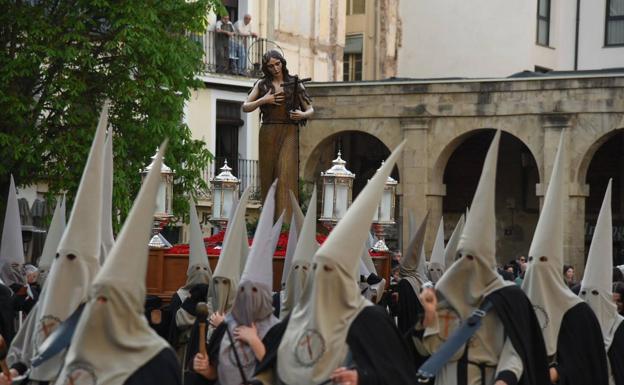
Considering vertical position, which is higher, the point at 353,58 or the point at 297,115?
the point at 353,58

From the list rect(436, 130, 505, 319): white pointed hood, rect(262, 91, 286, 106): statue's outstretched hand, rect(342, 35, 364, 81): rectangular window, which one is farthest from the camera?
rect(342, 35, 364, 81): rectangular window

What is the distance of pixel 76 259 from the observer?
9.33 metres

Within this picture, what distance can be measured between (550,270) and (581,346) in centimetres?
60

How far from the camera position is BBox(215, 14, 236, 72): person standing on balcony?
3497 cm

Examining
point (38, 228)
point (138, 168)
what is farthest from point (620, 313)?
point (38, 228)

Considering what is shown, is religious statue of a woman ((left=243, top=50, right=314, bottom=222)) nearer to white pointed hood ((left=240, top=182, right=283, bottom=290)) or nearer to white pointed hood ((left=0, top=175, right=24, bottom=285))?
white pointed hood ((left=0, top=175, right=24, bottom=285))

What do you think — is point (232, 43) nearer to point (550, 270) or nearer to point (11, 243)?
point (11, 243)

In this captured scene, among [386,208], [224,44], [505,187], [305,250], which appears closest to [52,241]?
[305,250]

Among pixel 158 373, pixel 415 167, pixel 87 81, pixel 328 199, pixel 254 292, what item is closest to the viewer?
pixel 158 373

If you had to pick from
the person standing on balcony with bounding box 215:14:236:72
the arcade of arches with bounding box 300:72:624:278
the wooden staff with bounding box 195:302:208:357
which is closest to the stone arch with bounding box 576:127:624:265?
the arcade of arches with bounding box 300:72:624:278

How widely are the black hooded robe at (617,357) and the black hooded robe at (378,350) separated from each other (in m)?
3.30

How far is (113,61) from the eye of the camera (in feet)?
71.8

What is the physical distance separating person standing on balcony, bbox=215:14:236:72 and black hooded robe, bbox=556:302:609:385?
24427 mm

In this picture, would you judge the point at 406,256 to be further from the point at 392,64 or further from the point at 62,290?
the point at 392,64
